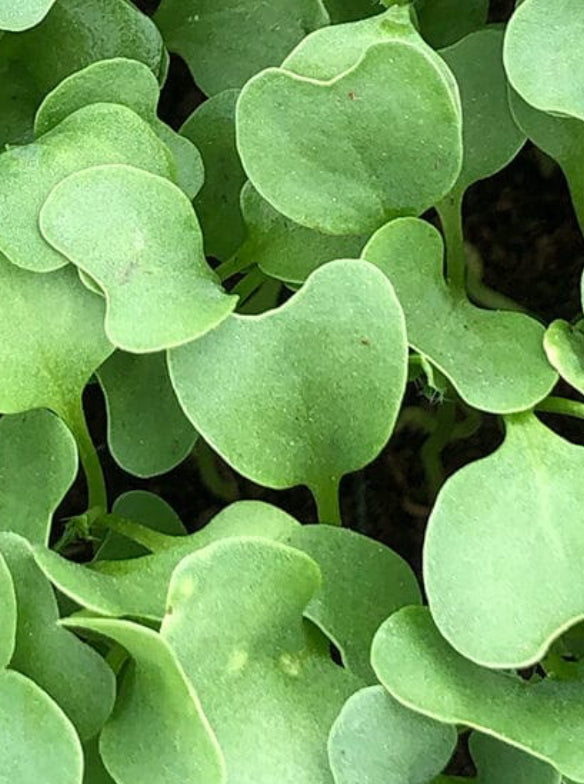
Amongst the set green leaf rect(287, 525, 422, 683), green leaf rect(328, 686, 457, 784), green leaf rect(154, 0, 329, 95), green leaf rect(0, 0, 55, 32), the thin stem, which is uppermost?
green leaf rect(0, 0, 55, 32)

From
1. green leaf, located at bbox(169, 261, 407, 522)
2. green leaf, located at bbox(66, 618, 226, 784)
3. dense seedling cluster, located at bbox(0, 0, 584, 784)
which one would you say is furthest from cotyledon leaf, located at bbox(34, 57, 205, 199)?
green leaf, located at bbox(66, 618, 226, 784)

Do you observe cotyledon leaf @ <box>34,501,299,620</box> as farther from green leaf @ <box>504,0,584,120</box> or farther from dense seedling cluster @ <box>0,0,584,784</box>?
green leaf @ <box>504,0,584,120</box>

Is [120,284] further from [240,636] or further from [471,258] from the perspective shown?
[471,258]

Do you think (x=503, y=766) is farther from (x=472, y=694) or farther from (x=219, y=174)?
(x=219, y=174)

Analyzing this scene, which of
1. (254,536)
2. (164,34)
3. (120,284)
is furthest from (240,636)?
(164,34)

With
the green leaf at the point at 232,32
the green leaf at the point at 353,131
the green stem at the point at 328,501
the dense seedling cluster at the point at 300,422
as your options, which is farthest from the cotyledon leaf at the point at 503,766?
the green leaf at the point at 232,32

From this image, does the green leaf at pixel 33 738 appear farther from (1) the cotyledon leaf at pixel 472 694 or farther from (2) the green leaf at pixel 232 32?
(2) the green leaf at pixel 232 32
